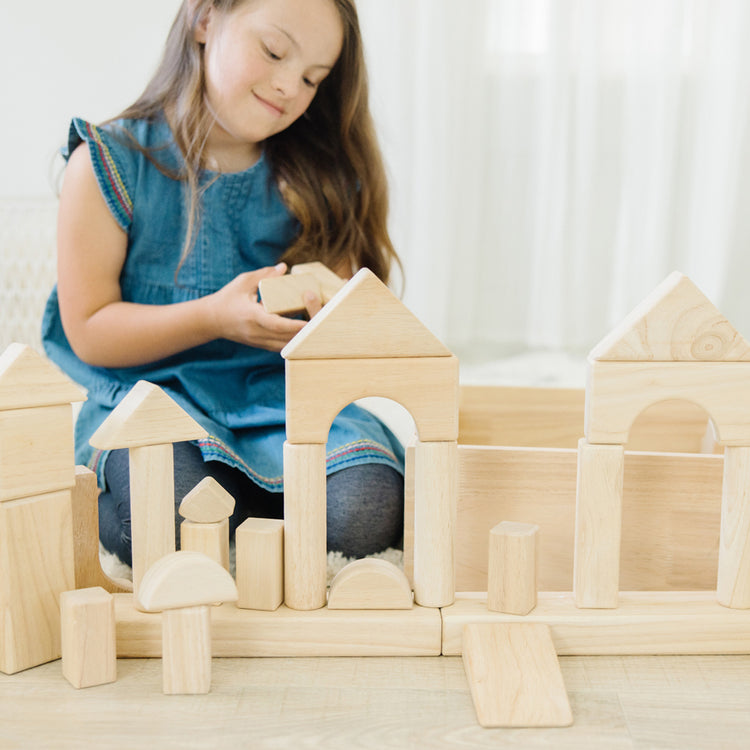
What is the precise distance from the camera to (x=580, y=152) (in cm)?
165

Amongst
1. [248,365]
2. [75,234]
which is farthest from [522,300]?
[75,234]

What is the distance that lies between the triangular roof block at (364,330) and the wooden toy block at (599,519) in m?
0.11

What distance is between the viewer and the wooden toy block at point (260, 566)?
491 millimetres

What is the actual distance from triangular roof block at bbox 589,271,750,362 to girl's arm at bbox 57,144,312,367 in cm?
42

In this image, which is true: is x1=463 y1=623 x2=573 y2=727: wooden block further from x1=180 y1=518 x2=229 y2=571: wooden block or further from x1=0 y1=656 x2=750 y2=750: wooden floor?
x1=180 y1=518 x2=229 y2=571: wooden block

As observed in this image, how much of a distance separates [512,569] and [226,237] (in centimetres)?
57

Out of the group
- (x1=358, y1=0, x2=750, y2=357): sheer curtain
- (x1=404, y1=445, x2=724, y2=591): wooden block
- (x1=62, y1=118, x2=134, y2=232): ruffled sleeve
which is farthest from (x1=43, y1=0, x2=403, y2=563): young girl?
(x1=358, y1=0, x2=750, y2=357): sheer curtain

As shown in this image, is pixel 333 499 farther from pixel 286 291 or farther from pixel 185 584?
pixel 185 584

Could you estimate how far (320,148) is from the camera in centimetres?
97

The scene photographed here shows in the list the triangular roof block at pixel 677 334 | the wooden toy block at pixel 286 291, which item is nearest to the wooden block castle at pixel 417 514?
the triangular roof block at pixel 677 334

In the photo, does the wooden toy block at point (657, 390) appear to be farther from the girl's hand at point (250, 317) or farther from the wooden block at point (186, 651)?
the girl's hand at point (250, 317)

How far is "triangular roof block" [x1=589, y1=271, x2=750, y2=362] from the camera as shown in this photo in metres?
0.47

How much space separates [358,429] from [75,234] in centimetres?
35

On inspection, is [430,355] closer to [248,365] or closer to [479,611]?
[479,611]
